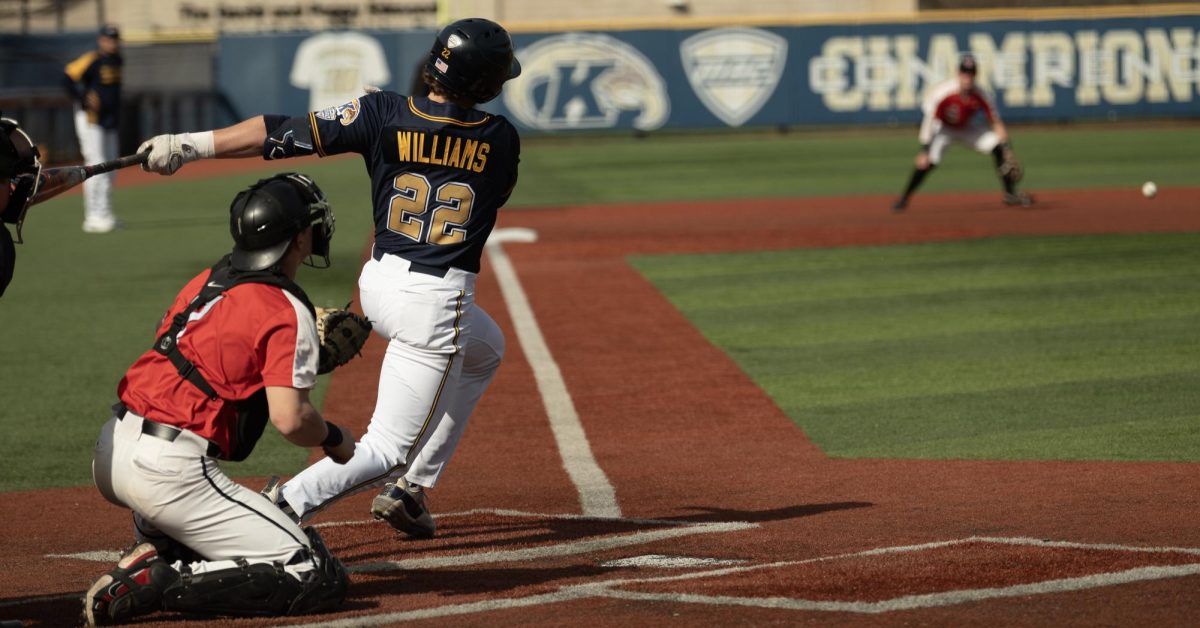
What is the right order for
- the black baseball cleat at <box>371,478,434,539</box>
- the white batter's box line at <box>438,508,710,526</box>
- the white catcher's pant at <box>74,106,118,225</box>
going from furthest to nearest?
1. the white catcher's pant at <box>74,106,118,225</box>
2. the white batter's box line at <box>438,508,710,526</box>
3. the black baseball cleat at <box>371,478,434,539</box>

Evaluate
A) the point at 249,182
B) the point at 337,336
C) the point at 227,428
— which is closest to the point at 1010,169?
the point at 249,182

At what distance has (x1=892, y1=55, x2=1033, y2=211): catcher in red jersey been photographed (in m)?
18.2

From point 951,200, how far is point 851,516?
14.6 m

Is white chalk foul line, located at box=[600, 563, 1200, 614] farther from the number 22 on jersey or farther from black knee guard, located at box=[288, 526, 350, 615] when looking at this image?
the number 22 on jersey

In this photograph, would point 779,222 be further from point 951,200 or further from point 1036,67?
point 1036,67

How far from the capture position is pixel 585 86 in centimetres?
3244

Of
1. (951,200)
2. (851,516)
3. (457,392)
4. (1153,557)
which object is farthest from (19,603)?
(951,200)

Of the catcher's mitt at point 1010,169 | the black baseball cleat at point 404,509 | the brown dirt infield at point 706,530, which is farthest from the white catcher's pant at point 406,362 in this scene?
the catcher's mitt at point 1010,169

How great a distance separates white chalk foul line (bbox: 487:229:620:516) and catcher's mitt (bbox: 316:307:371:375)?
1890mm

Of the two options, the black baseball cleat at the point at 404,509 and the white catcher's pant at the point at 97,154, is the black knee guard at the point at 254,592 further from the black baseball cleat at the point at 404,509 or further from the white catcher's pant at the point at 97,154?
the white catcher's pant at the point at 97,154

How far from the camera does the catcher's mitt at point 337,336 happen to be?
4.70 m

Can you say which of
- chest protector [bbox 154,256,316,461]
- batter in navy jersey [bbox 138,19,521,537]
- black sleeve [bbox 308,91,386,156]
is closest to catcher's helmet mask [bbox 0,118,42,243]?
batter in navy jersey [bbox 138,19,521,537]

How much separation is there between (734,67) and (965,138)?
1439cm

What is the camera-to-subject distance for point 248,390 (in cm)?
451
